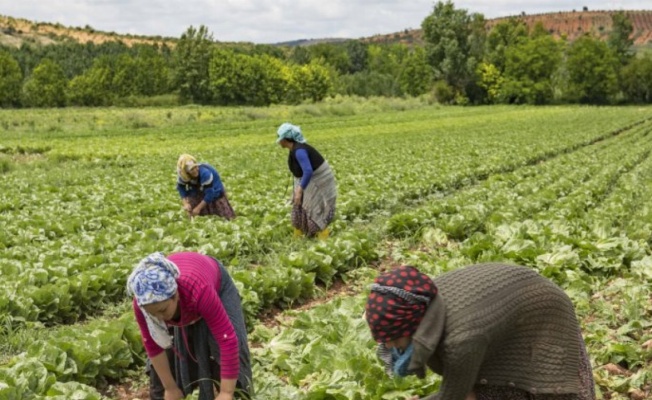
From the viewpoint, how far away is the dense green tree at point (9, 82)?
70.7 m

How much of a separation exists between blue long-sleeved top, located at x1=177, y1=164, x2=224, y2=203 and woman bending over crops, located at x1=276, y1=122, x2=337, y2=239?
1.02 metres

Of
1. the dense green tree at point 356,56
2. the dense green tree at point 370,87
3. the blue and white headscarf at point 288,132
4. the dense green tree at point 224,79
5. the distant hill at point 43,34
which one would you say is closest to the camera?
the blue and white headscarf at point 288,132

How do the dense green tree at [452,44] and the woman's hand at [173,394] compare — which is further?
the dense green tree at [452,44]

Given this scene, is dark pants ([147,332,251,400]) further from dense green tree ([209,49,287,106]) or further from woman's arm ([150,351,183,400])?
dense green tree ([209,49,287,106])

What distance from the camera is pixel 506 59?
256 feet

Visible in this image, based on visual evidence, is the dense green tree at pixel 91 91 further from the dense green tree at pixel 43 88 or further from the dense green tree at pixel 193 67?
the dense green tree at pixel 193 67

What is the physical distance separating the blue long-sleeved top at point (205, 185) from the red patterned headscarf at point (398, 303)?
20.6 feet

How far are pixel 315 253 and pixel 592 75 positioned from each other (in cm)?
7332

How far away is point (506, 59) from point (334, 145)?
55145 mm

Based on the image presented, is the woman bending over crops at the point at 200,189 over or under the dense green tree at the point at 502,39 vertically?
under

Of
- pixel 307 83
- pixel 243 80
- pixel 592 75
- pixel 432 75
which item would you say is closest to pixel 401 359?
pixel 243 80

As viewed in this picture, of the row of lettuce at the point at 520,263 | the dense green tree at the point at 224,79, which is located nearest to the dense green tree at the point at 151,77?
the dense green tree at the point at 224,79

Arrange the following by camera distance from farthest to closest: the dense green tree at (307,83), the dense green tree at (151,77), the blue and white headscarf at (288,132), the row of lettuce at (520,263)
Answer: the dense green tree at (307,83)
the dense green tree at (151,77)
the blue and white headscarf at (288,132)
the row of lettuce at (520,263)

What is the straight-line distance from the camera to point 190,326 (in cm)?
371
